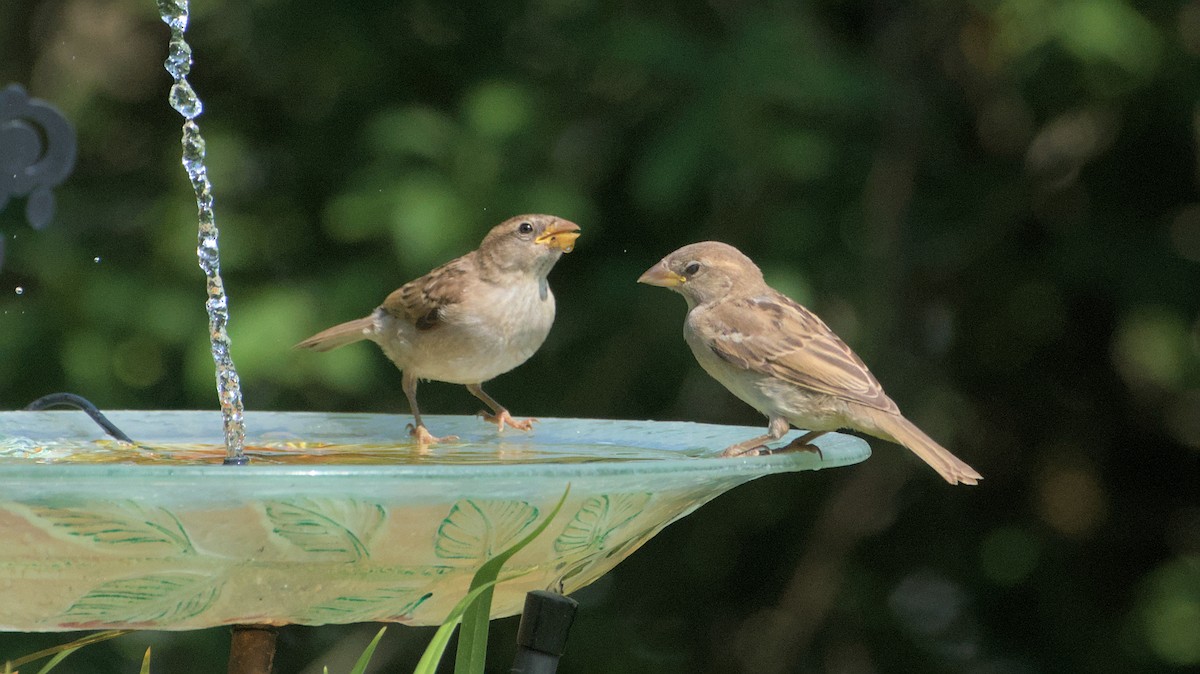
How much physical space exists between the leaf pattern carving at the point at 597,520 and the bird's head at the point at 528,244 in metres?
1.87

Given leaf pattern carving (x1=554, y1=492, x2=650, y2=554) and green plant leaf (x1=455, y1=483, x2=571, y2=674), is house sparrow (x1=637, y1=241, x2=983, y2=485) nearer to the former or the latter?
leaf pattern carving (x1=554, y1=492, x2=650, y2=554)

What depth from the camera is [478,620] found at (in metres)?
2.24

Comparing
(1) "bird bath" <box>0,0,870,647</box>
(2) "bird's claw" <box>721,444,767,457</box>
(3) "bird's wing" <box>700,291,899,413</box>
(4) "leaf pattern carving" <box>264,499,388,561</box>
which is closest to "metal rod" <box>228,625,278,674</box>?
(1) "bird bath" <box>0,0,870,647</box>

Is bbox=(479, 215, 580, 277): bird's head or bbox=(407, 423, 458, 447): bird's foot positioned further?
bbox=(479, 215, 580, 277): bird's head

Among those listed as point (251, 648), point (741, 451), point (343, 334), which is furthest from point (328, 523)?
point (343, 334)

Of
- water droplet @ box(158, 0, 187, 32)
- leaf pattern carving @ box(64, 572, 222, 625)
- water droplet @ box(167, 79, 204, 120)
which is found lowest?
leaf pattern carving @ box(64, 572, 222, 625)

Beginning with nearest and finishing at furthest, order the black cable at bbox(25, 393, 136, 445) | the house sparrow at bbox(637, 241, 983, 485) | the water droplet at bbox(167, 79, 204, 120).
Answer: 1. the black cable at bbox(25, 393, 136, 445)
2. the water droplet at bbox(167, 79, 204, 120)
3. the house sparrow at bbox(637, 241, 983, 485)

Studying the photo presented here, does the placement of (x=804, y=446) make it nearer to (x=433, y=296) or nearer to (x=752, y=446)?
(x=752, y=446)

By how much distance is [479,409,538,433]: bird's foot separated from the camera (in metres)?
3.73

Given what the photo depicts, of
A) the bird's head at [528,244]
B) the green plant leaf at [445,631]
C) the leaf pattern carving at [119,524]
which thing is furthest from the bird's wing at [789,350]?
the leaf pattern carving at [119,524]

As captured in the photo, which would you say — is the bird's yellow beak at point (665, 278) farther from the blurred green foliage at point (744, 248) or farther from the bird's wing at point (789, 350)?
the blurred green foliage at point (744, 248)

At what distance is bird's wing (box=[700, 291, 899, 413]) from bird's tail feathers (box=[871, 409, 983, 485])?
0.04 m

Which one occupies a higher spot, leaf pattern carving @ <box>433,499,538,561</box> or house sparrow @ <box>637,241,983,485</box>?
leaf pattern carving @ <box>433,499,538,561</box>

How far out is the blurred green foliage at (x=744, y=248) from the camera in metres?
5.23
